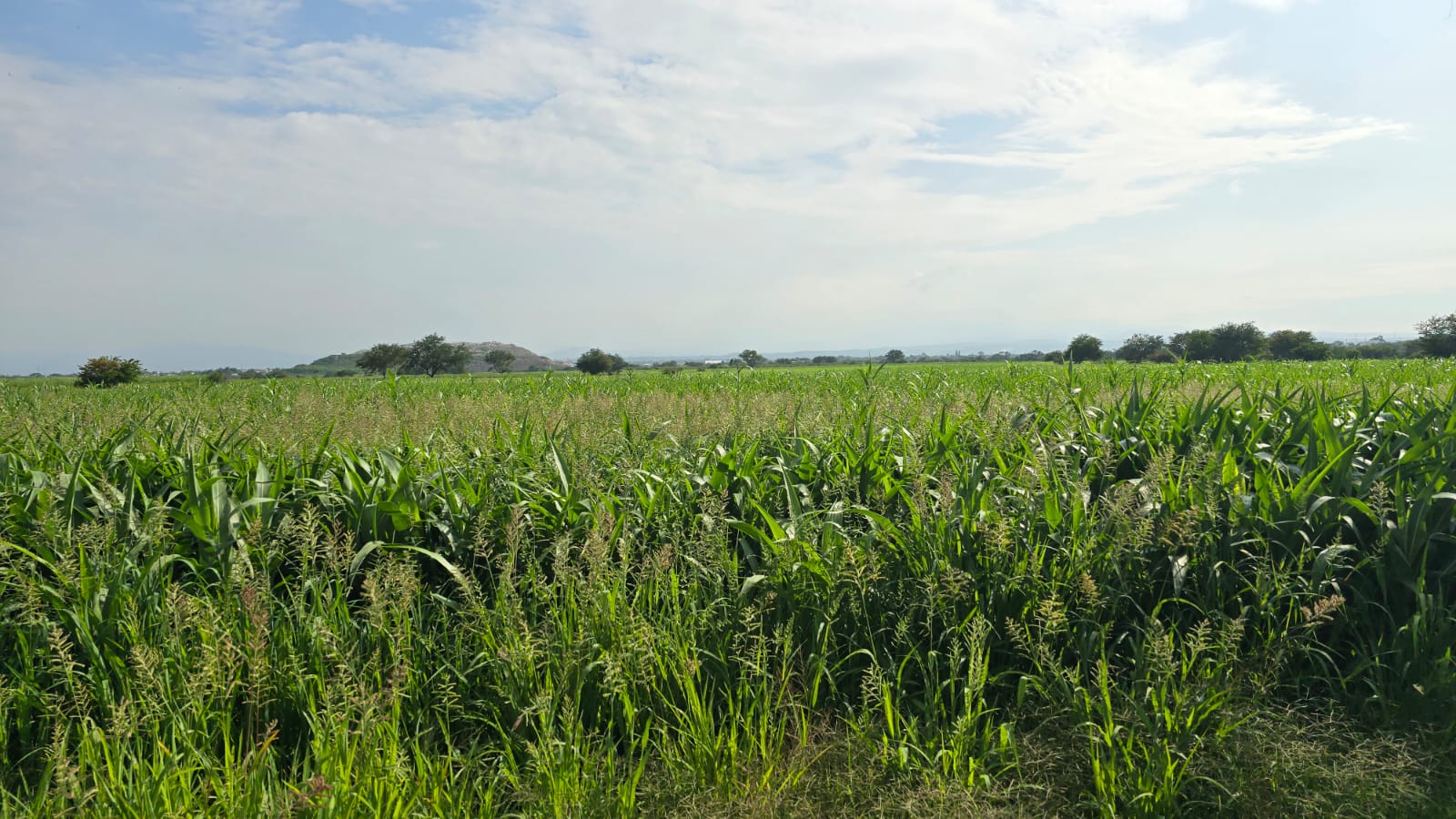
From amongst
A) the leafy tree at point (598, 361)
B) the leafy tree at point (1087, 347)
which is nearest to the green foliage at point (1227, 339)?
the leafy tree at point (1087, 347)

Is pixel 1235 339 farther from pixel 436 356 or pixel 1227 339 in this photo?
pixel 436 356

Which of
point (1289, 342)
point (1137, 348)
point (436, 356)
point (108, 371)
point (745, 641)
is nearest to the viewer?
point (745, 641)

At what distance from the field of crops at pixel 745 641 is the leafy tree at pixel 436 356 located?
70971mm

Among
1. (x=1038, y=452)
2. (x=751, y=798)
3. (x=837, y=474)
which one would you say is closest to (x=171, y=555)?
(x=751, y=798)

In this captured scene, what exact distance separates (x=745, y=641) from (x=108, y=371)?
40.8 m

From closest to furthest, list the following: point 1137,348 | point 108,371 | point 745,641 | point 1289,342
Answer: point 745,641, point 108,371, point 1137,348, point 1289,342

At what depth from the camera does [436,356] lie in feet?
239

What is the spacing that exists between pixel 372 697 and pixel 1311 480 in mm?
4076

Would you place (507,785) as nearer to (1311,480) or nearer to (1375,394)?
(1311,480)

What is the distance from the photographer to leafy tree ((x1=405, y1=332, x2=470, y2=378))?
71.7m

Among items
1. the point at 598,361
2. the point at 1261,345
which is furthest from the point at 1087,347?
the point at 598,361

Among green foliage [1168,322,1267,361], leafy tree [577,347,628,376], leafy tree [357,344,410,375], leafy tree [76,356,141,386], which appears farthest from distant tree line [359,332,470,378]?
green foliage [1168,322,1267,361]

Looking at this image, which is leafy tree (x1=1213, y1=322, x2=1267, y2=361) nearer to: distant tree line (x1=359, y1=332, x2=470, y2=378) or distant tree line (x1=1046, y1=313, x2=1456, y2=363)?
distant tree line (x1=1046, y1=313, x2=1456, y2=363)

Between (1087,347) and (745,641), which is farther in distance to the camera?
(1087,347)
